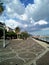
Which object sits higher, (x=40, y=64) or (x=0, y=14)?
(x=0, y=14)

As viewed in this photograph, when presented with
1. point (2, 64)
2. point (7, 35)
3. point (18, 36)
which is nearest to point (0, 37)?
point (7, 35)

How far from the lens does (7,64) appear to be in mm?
11727

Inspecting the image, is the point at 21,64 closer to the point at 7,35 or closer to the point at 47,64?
the point at 47,64

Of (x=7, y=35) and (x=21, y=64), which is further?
(x=7, y=35)

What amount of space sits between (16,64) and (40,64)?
1853 mm

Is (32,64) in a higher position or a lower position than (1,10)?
lower

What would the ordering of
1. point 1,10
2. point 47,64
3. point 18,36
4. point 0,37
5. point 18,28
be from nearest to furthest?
point 47,64, point 1,10, point 0,37, point 18,36, point 18,28

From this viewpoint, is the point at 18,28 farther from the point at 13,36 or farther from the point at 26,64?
the point at 26,64

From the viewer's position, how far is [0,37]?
5906 centimetres

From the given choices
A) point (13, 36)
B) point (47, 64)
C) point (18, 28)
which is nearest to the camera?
point (47, 64)

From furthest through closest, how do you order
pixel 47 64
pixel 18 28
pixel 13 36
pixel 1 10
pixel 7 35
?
pixel 18 28 < pixel 13 36 < pixel 7 35 < pixel 1 10 < pixel 47 64

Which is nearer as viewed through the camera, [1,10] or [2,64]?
[2,64]

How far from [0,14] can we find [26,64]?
30105mm

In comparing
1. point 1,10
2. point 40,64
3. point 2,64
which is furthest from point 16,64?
point 1,10
